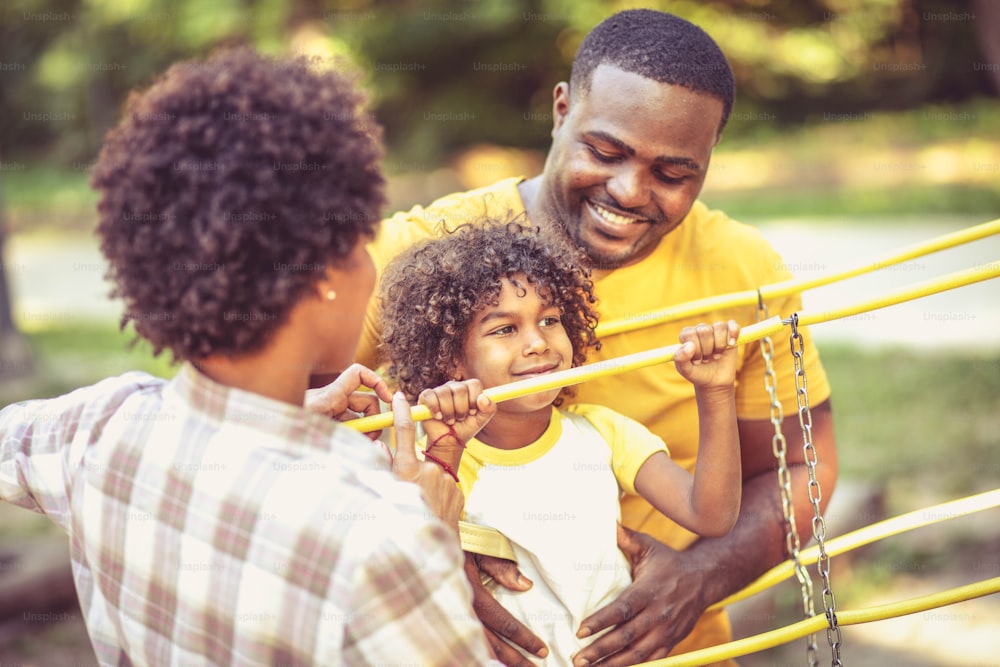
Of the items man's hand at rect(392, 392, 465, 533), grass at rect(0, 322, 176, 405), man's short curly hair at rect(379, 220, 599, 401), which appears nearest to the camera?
man's hand at rect(392, 392, 465, 533)

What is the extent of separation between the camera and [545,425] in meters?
2.54

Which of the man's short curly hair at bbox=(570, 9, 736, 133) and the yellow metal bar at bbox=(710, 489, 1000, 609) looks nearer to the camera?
the yellow metal bar at bbox=(710, 489, 1000, 609)

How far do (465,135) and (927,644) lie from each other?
12.5 m

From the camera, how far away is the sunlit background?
16.5 feet

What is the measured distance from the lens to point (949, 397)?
6.80 m

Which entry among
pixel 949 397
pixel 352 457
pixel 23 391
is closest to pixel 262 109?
pixel 352 457

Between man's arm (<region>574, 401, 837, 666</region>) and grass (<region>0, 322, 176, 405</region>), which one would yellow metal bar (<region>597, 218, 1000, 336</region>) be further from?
grass (<region>0, 322, 176, 405</region>)

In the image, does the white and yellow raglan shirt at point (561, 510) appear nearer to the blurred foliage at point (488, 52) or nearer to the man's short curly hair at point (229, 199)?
the man's short curly hair at point (229, 199)

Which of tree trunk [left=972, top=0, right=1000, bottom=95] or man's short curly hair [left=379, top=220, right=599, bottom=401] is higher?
tree trunk [left=972, top=0, right=1000, bottom=95]

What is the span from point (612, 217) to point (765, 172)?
483 inches

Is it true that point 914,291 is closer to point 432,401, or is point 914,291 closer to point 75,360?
point 432,401

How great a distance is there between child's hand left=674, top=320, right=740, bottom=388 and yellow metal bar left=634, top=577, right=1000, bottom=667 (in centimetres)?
54

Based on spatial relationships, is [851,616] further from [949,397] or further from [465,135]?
[465,135]

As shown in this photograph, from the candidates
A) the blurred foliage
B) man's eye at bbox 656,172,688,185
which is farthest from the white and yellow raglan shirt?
the blurred foliage
